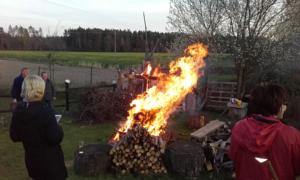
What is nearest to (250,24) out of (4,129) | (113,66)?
(4,129)

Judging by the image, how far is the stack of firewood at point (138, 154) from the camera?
25.3 ft

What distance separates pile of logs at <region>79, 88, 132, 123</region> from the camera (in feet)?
45.0

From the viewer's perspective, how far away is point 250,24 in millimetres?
17984

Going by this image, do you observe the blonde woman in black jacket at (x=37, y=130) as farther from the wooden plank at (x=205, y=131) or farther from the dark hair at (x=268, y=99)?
the wooden plank at (x=205, y=131)

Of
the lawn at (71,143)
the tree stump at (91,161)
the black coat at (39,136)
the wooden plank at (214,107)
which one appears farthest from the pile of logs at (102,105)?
the black coat at (39,136)

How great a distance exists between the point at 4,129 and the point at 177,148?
630 centimetres

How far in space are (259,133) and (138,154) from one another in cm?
478

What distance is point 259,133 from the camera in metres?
3.13

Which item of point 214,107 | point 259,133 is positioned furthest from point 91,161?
point 214,107

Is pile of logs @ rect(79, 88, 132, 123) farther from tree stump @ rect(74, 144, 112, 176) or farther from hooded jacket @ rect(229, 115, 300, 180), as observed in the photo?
hooded jacket @ rect(229, 115, 300, 180)

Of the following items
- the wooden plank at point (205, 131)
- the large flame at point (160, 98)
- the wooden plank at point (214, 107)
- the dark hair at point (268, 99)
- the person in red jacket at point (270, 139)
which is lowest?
the wooden plank at point (214, 107)

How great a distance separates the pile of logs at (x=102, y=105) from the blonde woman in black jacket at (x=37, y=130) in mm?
8907

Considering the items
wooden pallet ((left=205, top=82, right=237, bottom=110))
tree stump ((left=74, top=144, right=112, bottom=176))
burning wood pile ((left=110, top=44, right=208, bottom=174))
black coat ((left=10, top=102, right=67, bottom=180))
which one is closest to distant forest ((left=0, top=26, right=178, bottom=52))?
wooden pallet ((left=205, top=82, right=237, bottom=110))

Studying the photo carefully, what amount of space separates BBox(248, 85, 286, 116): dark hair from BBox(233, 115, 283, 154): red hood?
0.17 feet
